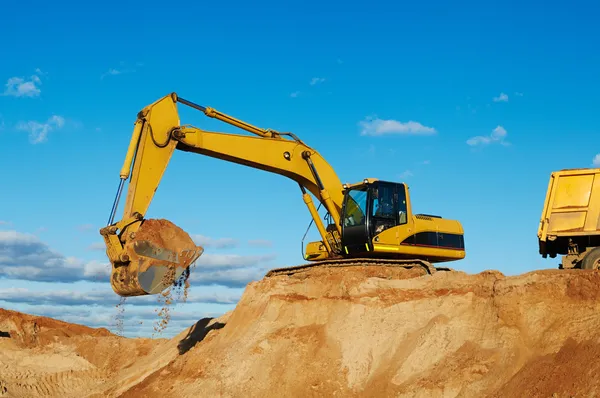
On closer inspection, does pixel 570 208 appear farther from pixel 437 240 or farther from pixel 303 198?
pixel 303 198

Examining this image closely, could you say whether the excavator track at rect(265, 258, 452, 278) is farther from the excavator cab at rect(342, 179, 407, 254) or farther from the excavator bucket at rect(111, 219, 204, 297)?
the excavator bucket at rect(111, 219, 204, 297)

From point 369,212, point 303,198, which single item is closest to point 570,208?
point 369,212

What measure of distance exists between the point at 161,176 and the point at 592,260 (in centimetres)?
983

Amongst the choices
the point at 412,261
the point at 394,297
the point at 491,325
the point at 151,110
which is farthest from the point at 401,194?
the point at 151,110

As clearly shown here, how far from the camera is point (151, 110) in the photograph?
15117 millimetres

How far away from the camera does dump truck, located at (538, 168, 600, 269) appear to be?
1681 centimetres

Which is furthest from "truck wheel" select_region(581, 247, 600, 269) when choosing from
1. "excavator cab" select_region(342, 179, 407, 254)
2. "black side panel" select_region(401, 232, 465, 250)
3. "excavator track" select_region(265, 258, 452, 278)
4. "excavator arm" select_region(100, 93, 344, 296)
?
"excavator arm" select_region(100, 93, 344, 296)

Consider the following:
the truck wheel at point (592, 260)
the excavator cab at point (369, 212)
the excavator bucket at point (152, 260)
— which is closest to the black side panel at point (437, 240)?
the excavator cab at point (369, 212)

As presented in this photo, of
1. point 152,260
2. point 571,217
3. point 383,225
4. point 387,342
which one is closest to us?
point 152,260

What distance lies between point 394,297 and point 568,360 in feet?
14.8

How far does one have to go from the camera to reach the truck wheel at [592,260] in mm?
16125

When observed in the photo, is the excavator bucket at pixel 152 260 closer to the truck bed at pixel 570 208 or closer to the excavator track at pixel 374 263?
the excavator track at pixel 374 263

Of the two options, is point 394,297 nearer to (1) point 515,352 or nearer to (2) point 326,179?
(1) point 515,352

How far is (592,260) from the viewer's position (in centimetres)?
1617
